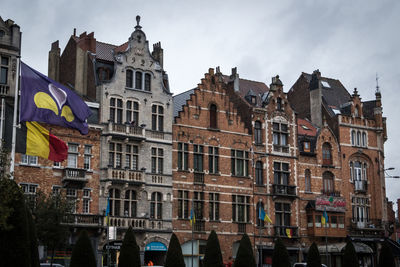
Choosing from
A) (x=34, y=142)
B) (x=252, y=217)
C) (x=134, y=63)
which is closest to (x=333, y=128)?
(x=252, y=217)

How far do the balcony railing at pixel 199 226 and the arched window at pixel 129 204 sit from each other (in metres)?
5.28

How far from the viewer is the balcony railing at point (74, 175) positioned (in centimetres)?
4331

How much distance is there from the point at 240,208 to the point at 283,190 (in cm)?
433

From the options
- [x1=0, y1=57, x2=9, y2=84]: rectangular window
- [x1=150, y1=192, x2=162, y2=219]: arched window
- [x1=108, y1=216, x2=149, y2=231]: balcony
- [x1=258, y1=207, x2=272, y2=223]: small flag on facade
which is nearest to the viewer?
[x1=0, y1=57, x2=9, y2=84]: rectangular window

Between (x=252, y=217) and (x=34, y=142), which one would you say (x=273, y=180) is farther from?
(x=34, y=142)

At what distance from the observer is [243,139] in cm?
5412

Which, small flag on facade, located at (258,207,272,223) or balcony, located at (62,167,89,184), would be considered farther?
small flag on facade, located at (258,207,272,223)

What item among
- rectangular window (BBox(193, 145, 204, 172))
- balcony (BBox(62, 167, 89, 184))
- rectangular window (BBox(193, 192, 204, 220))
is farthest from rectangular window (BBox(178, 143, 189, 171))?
balcony (BBox(62, 167, 89, 184))

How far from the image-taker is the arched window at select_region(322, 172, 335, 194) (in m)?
58.6

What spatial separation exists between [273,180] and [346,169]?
8.49 metres

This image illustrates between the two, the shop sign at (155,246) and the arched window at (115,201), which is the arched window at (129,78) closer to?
the arched window at (115,201)

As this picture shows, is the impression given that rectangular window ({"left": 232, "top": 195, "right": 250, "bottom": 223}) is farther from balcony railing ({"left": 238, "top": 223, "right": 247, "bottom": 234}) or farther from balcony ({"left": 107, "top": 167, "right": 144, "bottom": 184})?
balcony ({"left": 107, "top": 167, "right": 144, "bottom": 184})

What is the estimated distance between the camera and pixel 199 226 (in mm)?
49906

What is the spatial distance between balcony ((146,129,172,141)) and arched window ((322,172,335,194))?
16.4 metres
